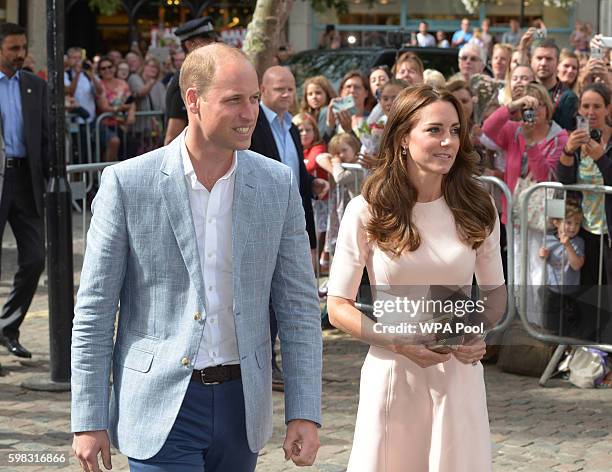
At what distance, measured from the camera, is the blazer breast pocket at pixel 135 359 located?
12.6ft

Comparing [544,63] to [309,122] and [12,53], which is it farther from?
[12,53]

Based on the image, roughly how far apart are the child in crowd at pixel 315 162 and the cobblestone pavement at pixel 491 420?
1.70 m

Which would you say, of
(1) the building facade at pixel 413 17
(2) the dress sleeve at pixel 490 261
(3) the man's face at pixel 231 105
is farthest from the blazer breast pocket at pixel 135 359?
(1) the building facade at pixel 413 17

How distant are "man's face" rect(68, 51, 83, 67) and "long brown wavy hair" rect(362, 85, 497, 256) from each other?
15.2 m

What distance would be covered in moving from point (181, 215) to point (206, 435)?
0.65 m

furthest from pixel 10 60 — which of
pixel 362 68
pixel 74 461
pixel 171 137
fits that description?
pixel 362 68

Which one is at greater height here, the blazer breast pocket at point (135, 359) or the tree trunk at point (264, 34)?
the tree trunk at point (264, 34)

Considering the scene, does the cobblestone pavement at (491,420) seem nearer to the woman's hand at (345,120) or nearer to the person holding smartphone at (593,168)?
the person holding smartphone at (593,168)

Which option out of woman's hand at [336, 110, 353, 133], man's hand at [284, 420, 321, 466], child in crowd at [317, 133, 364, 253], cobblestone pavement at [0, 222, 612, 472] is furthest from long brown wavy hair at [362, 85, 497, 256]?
woman's hand at [336, 110, 353, 133]

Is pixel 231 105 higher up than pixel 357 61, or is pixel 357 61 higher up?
pixel 231 105

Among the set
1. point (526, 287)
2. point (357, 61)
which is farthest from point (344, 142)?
point (357, 61)

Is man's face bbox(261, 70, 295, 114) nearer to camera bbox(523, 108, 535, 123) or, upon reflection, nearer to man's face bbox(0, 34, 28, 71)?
camera bbox(523, 108, 535, 123)

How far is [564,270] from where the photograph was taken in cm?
871

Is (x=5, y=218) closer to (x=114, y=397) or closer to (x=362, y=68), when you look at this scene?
(x=114, y=397)
